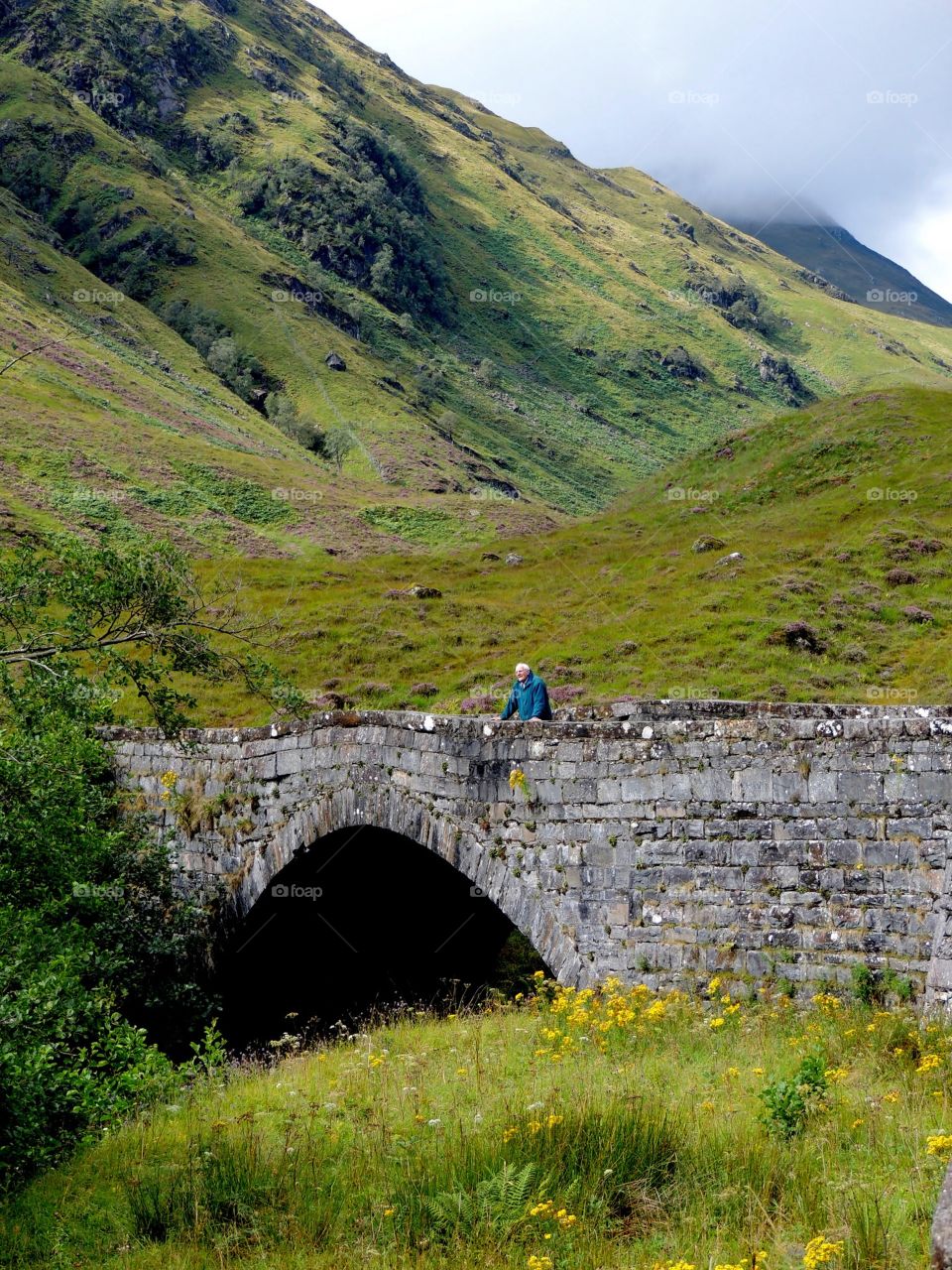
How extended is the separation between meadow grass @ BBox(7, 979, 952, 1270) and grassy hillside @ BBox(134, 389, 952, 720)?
21216 mm

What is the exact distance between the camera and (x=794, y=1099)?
22.7 ft

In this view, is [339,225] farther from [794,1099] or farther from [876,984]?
[794,1099]

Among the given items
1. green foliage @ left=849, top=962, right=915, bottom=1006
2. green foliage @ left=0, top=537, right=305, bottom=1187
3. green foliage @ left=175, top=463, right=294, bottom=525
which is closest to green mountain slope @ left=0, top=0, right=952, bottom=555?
green foliage @ left=175, top=463, right=294, bottom=525

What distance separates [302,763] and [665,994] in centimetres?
733

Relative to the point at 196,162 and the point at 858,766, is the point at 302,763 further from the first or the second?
the point at 196,162

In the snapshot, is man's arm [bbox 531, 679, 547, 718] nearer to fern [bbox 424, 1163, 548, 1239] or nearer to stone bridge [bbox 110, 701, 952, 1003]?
stone bridge [bbox 110, 701, 952, 1003]

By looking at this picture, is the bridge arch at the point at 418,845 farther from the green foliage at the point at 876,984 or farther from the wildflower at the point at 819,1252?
the wildflower at the point at 819,1252

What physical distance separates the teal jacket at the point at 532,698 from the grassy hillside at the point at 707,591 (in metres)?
16.1

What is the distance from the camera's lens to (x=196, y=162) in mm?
197500

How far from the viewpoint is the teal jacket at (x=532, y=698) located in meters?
14.9

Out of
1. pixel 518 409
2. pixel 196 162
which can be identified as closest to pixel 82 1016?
pixel 518 409

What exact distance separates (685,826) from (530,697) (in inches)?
154

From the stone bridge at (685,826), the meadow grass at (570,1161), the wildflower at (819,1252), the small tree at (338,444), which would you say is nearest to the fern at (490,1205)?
the meadow grass at (570,1161)

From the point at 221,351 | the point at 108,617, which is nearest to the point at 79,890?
the point at 108,617
